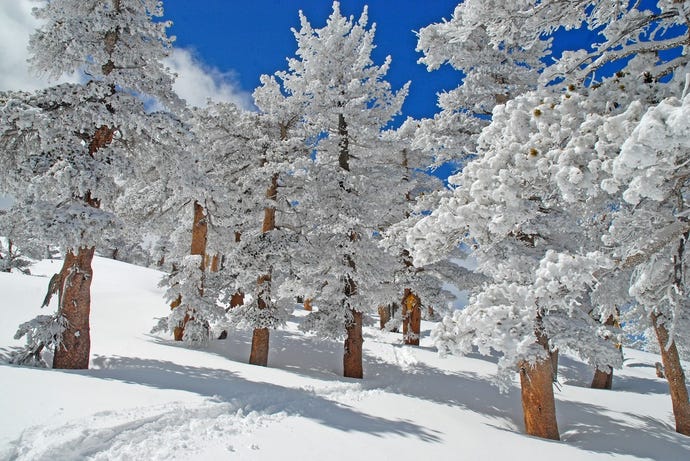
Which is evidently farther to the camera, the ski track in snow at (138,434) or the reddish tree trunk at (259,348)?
the reddish tree trunk at (259,348)

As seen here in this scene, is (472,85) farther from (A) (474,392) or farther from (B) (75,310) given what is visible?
(B) (75,310)

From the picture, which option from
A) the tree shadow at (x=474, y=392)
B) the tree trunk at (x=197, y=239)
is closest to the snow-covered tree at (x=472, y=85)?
the tree shadow at (x=474, y=392)

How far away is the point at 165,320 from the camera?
14.0m

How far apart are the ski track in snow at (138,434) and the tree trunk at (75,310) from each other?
143 inches

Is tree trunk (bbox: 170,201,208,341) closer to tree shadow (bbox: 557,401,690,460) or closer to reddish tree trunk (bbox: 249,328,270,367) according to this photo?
reddish tree trunk (bbox: 249,328,270,367)

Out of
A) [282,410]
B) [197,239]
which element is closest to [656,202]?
[282,410]

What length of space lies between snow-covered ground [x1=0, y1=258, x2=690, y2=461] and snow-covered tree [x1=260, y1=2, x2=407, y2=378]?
247 centimetres

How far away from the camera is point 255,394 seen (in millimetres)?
8062

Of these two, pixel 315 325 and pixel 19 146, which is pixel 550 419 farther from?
pixel 19 146

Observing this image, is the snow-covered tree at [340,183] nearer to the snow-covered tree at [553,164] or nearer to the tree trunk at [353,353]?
the tree trunk at [353,353]

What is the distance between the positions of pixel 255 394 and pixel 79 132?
7187 mm

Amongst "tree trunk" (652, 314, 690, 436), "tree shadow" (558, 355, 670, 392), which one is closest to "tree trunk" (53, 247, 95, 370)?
"tree trunk" (652, 314, 690, 436)

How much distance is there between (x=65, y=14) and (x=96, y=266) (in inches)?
1255

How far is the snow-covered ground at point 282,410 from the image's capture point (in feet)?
17.0
